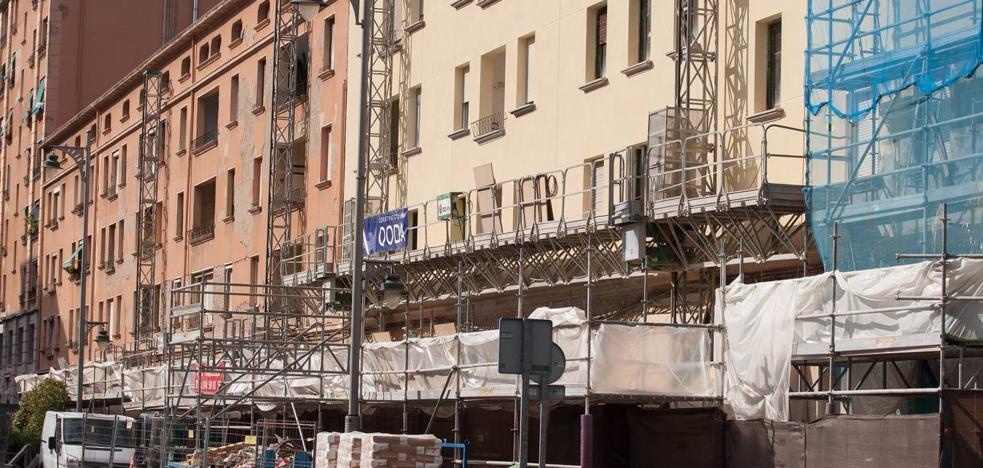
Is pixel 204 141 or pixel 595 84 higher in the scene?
pixel 204 141

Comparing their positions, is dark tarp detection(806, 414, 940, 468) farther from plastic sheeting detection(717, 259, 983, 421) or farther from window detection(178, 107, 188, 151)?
window detection(178, 107, 188, 151)

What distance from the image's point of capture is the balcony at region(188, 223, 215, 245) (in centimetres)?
5062

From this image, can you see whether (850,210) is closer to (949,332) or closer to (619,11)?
(949,332)

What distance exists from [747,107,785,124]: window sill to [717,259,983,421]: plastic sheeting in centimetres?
357

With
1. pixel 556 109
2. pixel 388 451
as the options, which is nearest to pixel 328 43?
pixel 556 109

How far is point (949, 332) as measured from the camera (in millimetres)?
17984

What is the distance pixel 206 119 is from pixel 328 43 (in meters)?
12.2

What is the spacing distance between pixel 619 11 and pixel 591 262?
5228 mm

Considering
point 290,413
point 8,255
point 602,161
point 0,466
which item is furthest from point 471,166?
point 8,255

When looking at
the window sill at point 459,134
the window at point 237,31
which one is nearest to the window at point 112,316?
the window at point 237,31

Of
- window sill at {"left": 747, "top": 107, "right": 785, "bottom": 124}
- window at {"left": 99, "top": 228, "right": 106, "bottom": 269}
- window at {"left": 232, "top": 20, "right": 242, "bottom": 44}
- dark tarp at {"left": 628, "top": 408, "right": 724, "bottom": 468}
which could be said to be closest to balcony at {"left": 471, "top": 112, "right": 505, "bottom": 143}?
window sill at {"left": 747, "top": 107, "right": 785, "bottom": 124}

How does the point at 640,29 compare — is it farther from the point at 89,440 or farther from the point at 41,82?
the point at 41,82

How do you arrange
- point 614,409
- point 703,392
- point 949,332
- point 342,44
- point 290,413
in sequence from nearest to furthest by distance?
point 949,332 < point 703,392 < point 614,409 < point 290,413 < point 342,44

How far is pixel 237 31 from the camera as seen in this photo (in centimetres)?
5003
